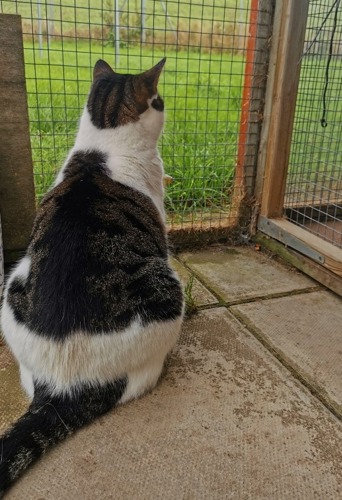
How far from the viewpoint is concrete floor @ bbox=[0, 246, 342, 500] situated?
55.3 inches

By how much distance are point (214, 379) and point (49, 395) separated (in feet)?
2.33

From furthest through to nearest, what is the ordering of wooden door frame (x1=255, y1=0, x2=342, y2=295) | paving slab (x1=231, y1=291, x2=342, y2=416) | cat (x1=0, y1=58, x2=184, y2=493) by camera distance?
1. wooden door frame (x1=255, y1=0, x2=342, y2=295)
2. paving slab (x1=231, y1=291, x2=342, y2=416)
3. cat (x1=0, y1=58, x2=184, y2=493)

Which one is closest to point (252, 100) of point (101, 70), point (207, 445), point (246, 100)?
point (246, 100)

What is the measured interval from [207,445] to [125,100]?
1.52m

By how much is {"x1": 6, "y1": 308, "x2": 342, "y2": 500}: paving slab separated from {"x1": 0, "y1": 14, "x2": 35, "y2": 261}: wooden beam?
1301 mm

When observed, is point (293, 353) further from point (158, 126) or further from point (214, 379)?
point (158, 126)

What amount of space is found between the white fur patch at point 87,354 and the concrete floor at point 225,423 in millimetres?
200

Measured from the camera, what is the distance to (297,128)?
319cm

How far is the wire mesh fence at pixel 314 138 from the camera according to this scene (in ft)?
9.99

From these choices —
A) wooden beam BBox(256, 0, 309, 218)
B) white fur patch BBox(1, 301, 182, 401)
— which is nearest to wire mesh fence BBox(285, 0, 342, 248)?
wooden beam BBox(256, 0, 309, 218)

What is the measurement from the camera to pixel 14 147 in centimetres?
249

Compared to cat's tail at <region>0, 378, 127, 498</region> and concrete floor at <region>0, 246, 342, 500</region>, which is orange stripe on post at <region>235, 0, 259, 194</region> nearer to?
concrete floor at <region>0, 246, 342, 500</region>

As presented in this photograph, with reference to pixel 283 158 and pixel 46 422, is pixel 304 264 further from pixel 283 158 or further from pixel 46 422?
pixel 46 422

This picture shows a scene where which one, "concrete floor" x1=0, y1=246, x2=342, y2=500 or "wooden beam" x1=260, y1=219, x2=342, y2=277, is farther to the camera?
"wooden beam" x1=260, y1=219, x2=342, y2=277
